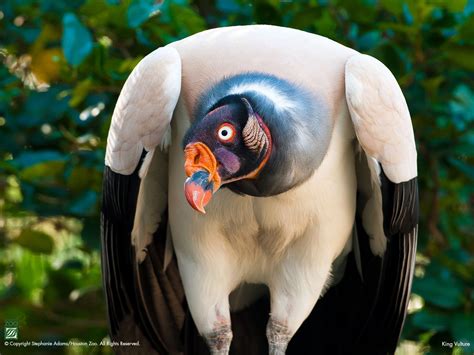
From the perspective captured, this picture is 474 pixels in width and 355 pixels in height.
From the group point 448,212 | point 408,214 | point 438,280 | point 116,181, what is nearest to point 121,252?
point 116,181

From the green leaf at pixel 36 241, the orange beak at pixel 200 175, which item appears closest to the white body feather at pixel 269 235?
the orange beak at pixel 200 175

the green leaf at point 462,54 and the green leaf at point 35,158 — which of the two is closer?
the green leaf at point 462,54

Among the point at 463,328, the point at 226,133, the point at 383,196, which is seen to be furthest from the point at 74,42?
the point at 463,328

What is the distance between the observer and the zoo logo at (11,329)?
4.48 m

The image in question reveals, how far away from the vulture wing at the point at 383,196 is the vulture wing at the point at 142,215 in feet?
2.02

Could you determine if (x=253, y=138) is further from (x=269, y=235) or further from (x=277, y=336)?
(x=277, y=336)

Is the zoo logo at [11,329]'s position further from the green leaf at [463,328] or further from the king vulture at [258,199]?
the green leaf at [463,328]

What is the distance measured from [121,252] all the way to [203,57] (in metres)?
0.81

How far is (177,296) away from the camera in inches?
145

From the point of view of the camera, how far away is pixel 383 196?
330 centimetres

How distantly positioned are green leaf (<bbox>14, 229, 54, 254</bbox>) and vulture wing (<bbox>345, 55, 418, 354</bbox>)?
1.67m

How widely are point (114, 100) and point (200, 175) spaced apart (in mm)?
1725

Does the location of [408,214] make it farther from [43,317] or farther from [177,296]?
[43,317]

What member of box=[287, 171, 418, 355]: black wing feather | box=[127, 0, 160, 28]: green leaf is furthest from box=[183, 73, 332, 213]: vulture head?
box=[127, 0, 160, 28]: green leaf
